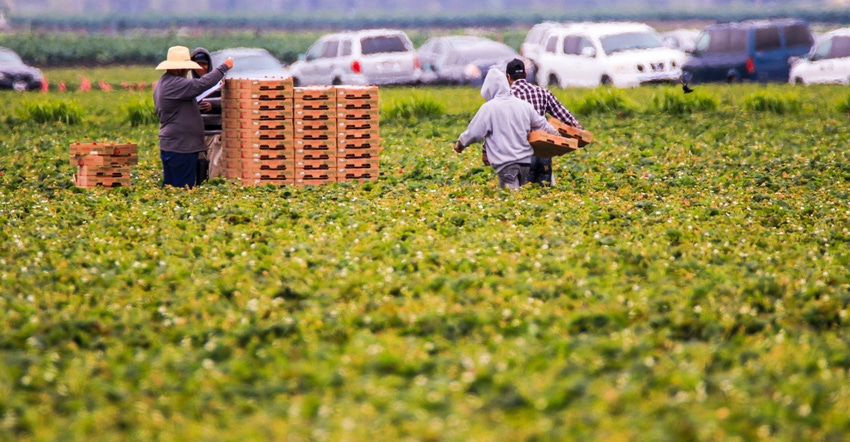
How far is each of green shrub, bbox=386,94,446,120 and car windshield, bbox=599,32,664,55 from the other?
7.09m

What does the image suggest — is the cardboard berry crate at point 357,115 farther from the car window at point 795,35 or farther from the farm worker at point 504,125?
the car window at point 795,35

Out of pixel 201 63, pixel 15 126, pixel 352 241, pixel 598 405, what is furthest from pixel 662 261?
pixel 15 126

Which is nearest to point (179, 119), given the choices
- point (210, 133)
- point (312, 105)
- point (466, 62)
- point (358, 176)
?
point (210, 133)

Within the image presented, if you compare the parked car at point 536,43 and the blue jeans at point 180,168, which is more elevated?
the parked car at point 536,43

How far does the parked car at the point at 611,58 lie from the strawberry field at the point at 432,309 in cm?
1286

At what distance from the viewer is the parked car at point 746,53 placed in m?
27.5

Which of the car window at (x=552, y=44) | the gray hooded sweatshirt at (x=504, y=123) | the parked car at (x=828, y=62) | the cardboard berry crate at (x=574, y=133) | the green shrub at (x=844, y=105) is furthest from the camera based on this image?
the car window at (x=552, y=44)

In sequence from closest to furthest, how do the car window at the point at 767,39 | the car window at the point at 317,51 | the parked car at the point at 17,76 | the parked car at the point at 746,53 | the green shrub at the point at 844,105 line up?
the green shrub at the point at 844,105
the parked car at the point at 746,53
the car window at the point at 767,39
the car window at the point at 317,51
the parked car at the point at 17,76

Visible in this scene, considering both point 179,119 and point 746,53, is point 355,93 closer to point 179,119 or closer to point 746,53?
point 179,119

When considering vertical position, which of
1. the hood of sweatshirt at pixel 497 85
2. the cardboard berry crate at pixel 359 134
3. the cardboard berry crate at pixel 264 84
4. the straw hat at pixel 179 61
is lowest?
the cardboard berry crate at pixel 359 134

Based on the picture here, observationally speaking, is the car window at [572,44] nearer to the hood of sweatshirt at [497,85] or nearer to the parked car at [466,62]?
the parked car at [466,62]

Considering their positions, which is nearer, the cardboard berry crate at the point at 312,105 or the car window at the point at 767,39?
the cardboard berry crate at the point at 312,105

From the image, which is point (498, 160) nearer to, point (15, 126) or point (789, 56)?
point (15, 126)

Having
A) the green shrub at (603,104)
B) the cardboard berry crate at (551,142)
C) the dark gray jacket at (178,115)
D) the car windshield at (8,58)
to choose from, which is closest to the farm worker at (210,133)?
the dark gray jacket at (178,115)
